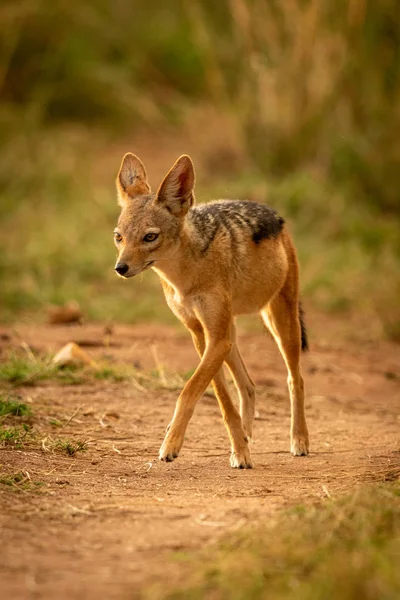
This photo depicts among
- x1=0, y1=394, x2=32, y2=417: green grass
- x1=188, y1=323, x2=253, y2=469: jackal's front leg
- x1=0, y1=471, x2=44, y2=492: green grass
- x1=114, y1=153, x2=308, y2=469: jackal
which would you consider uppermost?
x1=114, y1=153, x2=308, y2=469: jackal

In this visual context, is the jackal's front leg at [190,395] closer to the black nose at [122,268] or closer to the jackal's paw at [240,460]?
the jackal's paw at [240,460]

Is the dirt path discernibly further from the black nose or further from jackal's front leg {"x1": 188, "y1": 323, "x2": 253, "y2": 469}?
the black nose

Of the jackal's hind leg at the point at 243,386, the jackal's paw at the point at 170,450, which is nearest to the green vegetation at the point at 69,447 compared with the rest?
the jackal's paw at the point at 170,450

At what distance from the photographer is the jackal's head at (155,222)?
5488 mm

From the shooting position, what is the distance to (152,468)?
5.38m

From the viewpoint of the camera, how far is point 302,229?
41.9 feet

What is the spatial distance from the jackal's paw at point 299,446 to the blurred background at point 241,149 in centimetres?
423

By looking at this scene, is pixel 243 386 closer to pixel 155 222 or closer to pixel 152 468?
pixel 152 468

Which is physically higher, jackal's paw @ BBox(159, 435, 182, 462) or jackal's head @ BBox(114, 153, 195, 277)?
jackal's head @ BBox(114, 153, 195, 277)

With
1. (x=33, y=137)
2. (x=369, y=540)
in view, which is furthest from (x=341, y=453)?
(x=33, y=137)

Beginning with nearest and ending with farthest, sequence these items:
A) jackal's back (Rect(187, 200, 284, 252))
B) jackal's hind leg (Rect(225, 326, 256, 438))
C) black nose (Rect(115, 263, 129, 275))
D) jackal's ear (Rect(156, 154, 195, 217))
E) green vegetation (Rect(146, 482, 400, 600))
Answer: green vegetation (Rect(146, 482, 400, 600)), black nose (Rect(115, 263, 129, 275)), jackal's ear (Rect(156, 154, 195, 217)), jackal's back (Rect(187, 200, 284, 252)), jackal's hind leg (Rect(225, 326, 256, 438))

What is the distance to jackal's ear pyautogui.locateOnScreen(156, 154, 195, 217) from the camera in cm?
568

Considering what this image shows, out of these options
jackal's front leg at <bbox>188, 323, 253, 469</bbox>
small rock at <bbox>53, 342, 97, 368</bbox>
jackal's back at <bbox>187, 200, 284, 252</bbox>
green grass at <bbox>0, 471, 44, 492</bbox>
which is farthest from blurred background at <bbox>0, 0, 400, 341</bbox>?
green grass at <bbox>0, 471, 44, 492</bbox>

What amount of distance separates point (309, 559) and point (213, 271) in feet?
7.71
